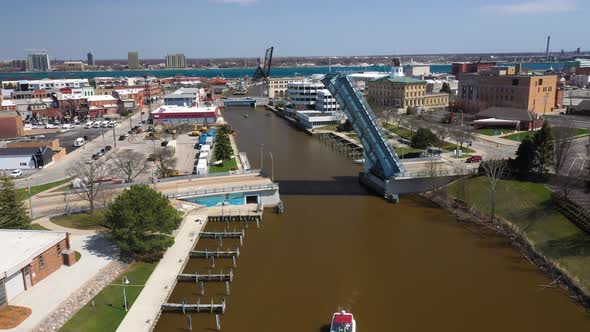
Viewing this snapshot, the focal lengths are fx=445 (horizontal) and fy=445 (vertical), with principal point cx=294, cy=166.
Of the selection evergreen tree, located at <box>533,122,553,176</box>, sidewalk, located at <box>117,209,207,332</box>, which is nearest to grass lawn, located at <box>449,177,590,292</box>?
evergreen tree, located at <box>533,122,553,176</box>

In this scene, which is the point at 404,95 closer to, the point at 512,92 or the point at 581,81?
the point at 512,92

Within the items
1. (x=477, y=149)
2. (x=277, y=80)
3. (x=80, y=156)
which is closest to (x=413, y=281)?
(x=477, y=149)

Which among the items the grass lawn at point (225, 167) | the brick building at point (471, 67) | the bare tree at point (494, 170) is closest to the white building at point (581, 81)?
the brick building at point (471, 67)

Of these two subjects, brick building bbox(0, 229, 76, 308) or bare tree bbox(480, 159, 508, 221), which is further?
bare tree bbox(480, 159, 508, 221)

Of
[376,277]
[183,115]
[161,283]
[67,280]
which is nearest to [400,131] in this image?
[183,115]

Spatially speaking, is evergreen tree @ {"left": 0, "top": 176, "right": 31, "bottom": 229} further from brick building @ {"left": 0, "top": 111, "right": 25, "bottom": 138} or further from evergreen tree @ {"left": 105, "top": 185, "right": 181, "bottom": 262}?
brick building @ {"left": 0, "top": 111, "right": 25, "bottom": 138}
